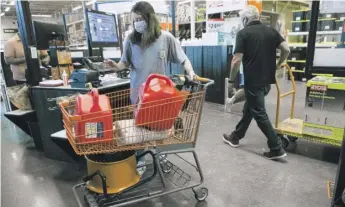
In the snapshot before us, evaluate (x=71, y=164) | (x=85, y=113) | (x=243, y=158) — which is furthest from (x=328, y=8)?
(x=71, y=164)

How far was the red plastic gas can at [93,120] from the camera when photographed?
1478 millimetres

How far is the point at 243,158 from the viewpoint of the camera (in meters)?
2.90

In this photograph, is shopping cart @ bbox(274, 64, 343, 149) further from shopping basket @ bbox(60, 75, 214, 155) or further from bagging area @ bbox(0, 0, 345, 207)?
shopping basket @ bbox(60, 75, 214, 155)

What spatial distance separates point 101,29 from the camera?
2.96 m

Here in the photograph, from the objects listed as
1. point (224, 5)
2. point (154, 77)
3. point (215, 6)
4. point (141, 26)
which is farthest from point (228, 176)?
point (215, 6)

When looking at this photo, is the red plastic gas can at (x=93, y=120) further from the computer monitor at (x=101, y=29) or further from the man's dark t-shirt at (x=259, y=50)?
the man's dark t-shirt at (x=259, y=50)

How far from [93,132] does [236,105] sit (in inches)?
166

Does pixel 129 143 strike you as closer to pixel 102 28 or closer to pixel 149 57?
pixel 149 57

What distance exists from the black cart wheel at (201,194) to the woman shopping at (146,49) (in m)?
0.97

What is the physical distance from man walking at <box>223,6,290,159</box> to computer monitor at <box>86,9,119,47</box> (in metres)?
1.60

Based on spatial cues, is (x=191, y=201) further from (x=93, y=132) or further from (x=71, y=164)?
(x=71, y=164)

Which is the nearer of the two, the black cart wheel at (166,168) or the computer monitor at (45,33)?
the black cart wheel at (166,168)

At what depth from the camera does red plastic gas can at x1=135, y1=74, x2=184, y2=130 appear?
1.55 m

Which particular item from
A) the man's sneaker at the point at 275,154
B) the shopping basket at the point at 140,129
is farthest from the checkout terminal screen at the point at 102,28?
the man's sneaker at the point at 275,154
